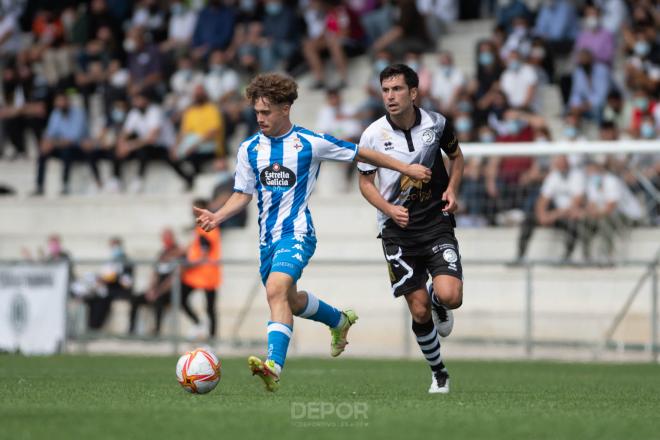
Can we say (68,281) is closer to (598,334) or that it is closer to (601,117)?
(598,334)

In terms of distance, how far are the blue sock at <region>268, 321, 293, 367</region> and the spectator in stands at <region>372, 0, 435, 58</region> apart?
14.7m

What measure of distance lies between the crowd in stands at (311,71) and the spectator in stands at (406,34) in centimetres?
4

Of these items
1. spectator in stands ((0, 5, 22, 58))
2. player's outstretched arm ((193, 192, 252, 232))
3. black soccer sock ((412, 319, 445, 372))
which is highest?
spectator in stands ((0, 5, 22, 58))

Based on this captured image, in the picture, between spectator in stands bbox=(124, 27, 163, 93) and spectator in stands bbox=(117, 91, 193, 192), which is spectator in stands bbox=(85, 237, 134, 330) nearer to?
spectator in stands bbox=(117, 91, 193, 192)

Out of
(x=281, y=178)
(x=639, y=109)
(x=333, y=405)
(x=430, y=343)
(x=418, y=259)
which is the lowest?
(x=333, y=405)

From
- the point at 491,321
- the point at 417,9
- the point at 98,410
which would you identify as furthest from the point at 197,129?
the point at 98,410

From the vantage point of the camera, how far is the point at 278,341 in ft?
31.1

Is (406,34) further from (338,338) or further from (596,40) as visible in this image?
(338,338)

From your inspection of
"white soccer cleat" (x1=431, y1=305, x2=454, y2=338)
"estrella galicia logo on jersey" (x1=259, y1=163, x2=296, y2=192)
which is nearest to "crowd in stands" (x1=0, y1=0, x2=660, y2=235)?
"white soccer cleat" (x1=431, y1=305, x2=454, y2=338)

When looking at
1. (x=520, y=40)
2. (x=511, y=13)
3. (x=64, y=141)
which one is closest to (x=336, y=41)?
(x=511, y=13)

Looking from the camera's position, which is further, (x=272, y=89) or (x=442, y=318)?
(x=442, y=318)

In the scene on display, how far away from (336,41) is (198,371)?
15805 mm

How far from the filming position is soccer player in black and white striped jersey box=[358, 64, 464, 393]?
33.4 feet

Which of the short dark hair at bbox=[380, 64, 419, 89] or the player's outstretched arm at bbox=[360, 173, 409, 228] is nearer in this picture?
the player's outstretched arm at bbox=[360, 173, 409, 228]
